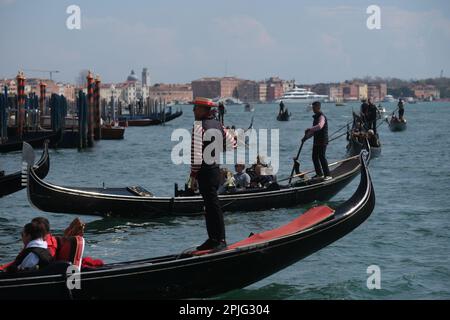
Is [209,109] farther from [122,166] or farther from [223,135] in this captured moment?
[122,166]

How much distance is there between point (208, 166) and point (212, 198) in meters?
0.20

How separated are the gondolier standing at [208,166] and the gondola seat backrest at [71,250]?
780 millimetres

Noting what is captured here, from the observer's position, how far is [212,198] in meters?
5.43

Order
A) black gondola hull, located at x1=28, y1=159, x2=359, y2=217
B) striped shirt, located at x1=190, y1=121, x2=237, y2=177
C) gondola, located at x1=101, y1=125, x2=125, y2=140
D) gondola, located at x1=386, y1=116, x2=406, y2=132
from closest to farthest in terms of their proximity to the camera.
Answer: striped shirt, located at x1=190, y1=121, x2=237, y2=177, black gondola hull, located at x1=28, y1=159, x2=359, y2=217, gondola, located at x1=101, y1=125, x2=125, y2=140, gondola, located at x1=386, y1=116, x2=406, y2=132

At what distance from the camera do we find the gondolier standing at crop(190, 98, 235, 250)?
209 inches

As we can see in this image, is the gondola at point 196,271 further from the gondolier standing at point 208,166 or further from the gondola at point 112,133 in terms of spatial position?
the gondola at point 112,133

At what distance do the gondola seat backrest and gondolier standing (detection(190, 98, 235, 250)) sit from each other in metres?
0.78

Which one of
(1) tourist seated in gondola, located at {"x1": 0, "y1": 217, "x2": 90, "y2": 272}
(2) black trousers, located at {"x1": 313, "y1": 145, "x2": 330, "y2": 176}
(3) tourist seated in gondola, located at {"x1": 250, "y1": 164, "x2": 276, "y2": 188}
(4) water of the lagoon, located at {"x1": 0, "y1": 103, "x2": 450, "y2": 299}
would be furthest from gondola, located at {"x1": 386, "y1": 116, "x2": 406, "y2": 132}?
(1) tourist seated in gondola, located at {"x1": 0, "y1": 217, "x2": 90, "y2": 272}

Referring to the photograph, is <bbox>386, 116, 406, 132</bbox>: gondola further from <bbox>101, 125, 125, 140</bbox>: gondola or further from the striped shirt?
the striped shirt

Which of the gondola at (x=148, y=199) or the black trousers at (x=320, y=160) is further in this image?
the black trousers at (x=320, y=160)

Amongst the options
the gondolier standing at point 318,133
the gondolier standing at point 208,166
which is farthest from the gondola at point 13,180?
the gondolier standing at point 208,166

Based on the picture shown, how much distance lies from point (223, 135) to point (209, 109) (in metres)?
0.17

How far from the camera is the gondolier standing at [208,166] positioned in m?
5.30

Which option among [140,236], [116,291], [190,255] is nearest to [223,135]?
[190,255]
